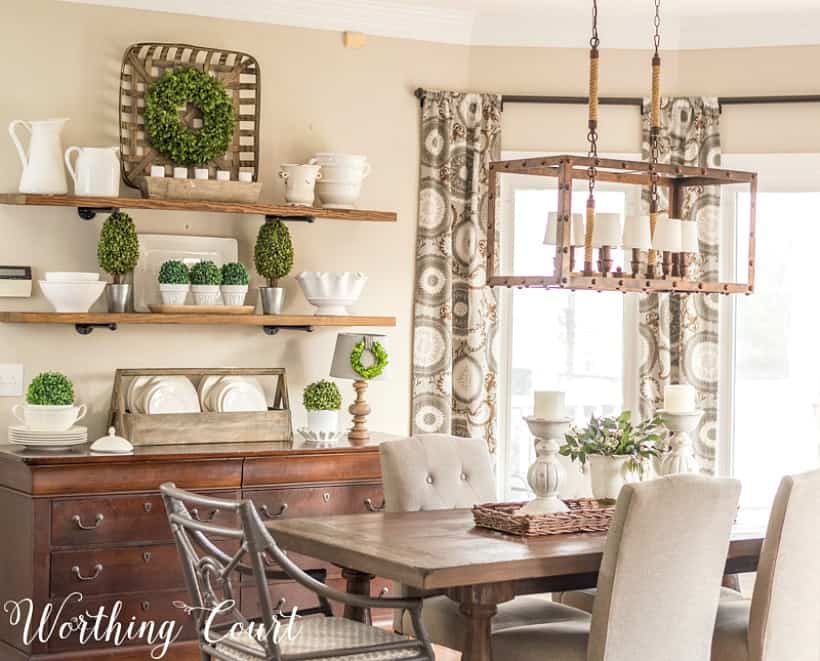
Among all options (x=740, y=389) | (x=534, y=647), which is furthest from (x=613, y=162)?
(x=740, y=389)

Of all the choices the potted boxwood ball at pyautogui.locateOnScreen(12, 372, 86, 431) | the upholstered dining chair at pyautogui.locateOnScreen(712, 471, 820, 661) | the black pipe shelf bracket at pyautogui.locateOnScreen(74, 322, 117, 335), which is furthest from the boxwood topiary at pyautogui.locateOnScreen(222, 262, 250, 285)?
the upholstered dining chair at pyautogui.locateOnScreen(712, 471, 820, 661)

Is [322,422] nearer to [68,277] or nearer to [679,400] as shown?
[68,277]

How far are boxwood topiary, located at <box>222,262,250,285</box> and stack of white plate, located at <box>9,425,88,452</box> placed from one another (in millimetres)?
838

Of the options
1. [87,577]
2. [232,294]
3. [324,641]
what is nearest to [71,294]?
[232,294]

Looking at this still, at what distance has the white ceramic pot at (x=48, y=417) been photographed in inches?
176

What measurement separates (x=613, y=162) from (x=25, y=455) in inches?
90.0

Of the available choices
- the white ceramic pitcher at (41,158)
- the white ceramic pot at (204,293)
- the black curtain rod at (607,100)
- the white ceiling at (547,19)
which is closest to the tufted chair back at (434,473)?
the white ceramic pot at (204,293)

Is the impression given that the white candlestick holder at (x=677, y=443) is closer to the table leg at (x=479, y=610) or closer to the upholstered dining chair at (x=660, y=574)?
the upholstered dining chair at (x=660, y=574)

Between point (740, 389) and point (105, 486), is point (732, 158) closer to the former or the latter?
point (740, 389)

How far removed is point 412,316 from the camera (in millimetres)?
5504

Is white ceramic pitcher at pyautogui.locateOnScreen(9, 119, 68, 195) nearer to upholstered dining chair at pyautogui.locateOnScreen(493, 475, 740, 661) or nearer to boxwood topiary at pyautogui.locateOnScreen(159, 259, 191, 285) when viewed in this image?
boxwood topiary at pyautogui.locateOnScreen(159, 259, 191, 285)

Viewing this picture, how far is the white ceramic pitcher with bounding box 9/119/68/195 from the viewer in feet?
15.2

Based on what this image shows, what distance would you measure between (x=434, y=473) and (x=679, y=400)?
86 cm

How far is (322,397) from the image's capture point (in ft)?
16.4
